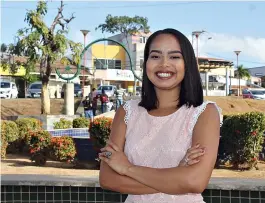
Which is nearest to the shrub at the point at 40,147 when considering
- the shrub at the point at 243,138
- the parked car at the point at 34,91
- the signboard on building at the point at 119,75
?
the shrub at the point at 243,138

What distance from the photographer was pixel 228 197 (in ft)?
11.5

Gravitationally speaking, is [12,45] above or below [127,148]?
above

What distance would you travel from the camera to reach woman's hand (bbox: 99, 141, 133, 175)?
6.29 feet

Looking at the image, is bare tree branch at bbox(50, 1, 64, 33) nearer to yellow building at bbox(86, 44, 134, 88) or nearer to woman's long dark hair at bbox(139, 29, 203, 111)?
woman's long dark hair at bbox(139, 29, 203, 111)

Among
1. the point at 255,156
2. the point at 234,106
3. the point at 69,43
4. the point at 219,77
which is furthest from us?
the point at 219,77

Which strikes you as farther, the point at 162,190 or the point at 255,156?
the point at 255,156

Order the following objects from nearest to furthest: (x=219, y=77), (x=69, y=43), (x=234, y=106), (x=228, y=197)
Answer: (x=228, y=197)
(x=69, y=43)
(x=234, y=106)
(x=219, y=77)

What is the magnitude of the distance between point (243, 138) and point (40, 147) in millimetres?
4083

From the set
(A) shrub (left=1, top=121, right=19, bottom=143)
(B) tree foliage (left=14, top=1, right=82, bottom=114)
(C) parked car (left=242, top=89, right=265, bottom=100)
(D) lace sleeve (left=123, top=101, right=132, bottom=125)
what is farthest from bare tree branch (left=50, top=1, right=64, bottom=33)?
(C) parked car (left=242, top=89, right=265, bottom=100)

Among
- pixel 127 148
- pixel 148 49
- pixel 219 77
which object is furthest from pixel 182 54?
pixel 219 77

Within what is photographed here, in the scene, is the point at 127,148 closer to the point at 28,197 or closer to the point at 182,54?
the point at 182,54

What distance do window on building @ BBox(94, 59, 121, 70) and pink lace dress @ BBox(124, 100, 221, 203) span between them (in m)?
46.8

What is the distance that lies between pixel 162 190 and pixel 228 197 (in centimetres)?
178

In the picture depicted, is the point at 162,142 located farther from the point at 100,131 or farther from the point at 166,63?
the point at 100,131
